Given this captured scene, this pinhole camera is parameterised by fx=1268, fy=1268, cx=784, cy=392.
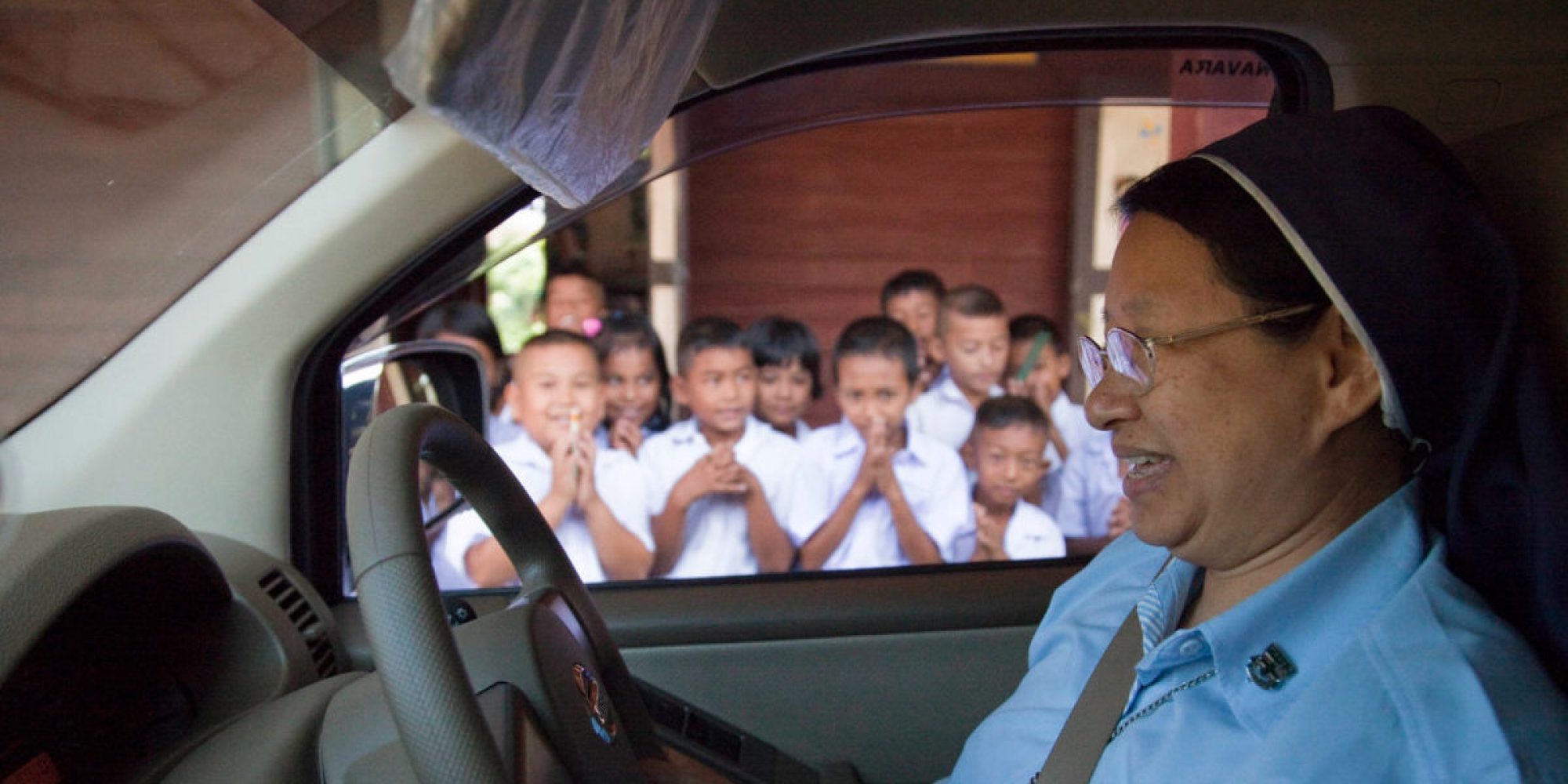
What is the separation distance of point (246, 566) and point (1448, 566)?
1404mm

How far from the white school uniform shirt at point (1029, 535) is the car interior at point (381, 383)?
A: 1207 millimetres

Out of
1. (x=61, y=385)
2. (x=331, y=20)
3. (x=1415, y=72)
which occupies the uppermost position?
(x=1415, y=72)

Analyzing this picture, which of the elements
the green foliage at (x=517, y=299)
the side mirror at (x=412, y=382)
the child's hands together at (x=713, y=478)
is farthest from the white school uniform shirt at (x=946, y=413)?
the side mirror at (x=412, y=382)

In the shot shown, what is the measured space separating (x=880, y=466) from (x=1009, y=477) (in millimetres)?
395

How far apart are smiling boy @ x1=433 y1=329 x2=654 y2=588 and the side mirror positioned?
831 millimetres

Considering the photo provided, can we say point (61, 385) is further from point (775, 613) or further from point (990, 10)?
point (990, 10)

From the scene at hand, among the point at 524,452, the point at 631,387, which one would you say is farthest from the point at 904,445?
the point at 524,452

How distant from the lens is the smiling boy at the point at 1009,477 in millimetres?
3516

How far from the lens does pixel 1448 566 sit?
125cm

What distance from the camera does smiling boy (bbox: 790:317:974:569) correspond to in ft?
11.2

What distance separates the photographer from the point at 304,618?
1.66 metres

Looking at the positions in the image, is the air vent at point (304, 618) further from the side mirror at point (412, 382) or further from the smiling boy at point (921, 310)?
the smiling boy at point (921, 310)

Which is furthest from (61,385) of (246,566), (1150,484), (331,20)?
(1150,484)

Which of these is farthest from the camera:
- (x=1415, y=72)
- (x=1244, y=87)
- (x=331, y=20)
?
(x=1244, y=87)
